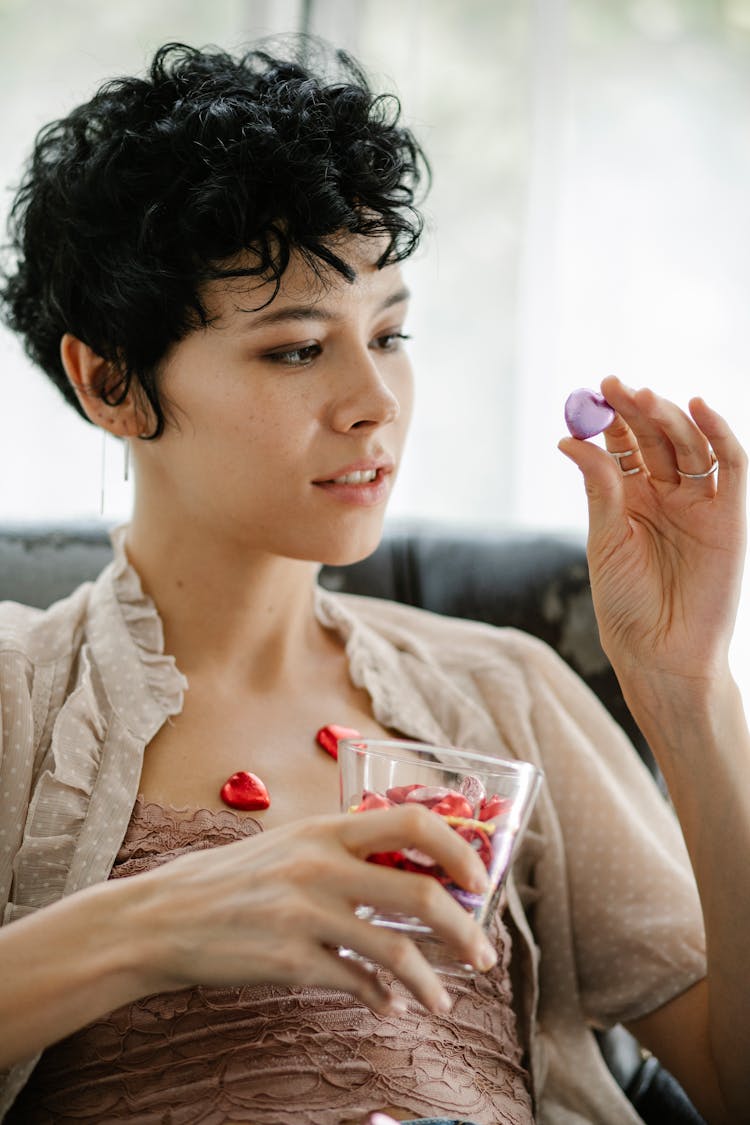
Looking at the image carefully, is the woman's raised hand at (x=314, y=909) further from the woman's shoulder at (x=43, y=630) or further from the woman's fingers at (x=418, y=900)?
the woman's shoulder at (x=43, y=630)

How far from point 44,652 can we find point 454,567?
0.66 m

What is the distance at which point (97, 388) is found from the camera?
4.54 ft

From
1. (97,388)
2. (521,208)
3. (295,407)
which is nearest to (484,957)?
(295,407)

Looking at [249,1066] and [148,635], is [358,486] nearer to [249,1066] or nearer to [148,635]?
[148,635]

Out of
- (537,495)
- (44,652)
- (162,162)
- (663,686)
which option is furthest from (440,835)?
(537,495)

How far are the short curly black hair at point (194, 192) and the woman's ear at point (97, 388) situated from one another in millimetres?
14

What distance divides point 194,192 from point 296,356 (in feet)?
0.67

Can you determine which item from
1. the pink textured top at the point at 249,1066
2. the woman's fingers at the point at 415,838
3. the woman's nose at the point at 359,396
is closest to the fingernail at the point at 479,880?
the woman's fingers at the point at 415,838

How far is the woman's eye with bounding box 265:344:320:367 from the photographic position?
1228mm

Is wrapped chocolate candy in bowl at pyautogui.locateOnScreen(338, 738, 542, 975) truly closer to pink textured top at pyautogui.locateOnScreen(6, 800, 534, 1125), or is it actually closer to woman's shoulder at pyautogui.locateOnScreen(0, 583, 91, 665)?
pink textured top at pyautogui.locateOnScreen(6, 800, 534, 1125)

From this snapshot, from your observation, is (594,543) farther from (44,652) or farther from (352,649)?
(44,652)

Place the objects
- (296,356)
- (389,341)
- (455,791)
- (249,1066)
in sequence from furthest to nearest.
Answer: (389,341), (296,356), (249,1066), (455,791)

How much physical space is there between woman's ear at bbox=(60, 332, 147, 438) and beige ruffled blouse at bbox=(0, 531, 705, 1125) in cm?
17

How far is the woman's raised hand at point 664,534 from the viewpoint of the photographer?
3.63ft
